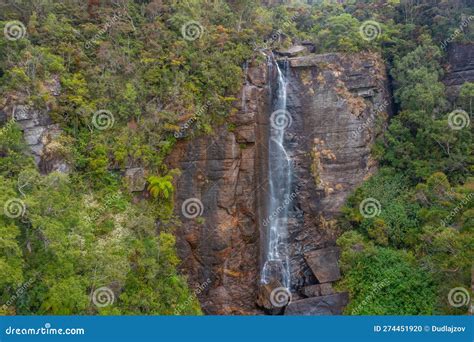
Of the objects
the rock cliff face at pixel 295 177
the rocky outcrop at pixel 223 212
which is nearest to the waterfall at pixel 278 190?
the rock cliff face at pixel 295 177

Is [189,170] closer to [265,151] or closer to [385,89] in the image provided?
[265,151]

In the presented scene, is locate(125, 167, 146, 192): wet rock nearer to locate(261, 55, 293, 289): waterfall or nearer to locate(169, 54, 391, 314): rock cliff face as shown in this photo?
locate(169, 54, 391, 314): rock cliff face

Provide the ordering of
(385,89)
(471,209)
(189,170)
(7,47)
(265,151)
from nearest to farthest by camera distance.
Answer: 1. (471,209)
2. (7,47)
3. (189,170)
4. (265,151)
5. (385,89)

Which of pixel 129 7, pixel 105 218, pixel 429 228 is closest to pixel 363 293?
pixel 429 228

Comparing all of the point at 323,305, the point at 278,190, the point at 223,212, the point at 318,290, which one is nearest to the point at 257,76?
the point at 278,190

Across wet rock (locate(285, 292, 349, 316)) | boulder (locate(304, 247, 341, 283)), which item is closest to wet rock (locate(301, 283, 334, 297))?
boulder (locate(304, 247, 341, 283))

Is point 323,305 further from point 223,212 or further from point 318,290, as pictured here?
point 223,212
